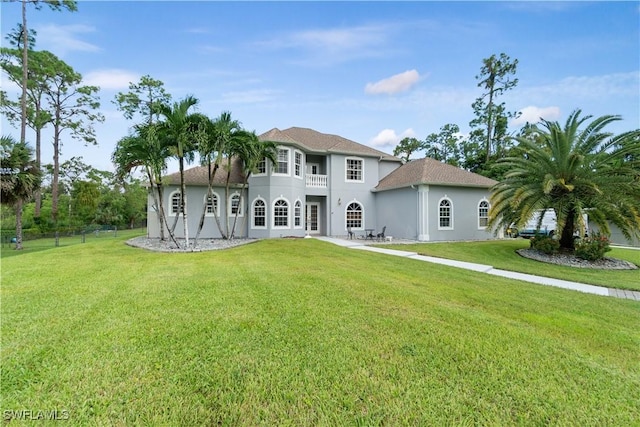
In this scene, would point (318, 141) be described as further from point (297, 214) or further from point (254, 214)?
point (254, 214)

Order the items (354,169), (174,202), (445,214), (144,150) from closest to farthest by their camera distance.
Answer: (144,150)
(445,214)
(174,202)
(354,169)

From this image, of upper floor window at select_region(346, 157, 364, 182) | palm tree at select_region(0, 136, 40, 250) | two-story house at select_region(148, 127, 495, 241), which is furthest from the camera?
upper floor window at select_region(346, 157, 364, 182)

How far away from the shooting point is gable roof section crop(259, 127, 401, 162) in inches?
699

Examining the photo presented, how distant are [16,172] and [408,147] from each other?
37.5 metres

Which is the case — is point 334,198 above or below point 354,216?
above

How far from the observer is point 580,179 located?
12258mm

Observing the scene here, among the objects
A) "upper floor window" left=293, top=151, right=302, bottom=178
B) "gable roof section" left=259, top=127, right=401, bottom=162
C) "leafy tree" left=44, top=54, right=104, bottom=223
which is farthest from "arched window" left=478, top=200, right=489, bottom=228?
"leafy tree" left=44, top=54, right=104, bottom=223

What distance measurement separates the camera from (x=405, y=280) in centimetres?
710

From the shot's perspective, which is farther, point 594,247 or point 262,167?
point 262,167

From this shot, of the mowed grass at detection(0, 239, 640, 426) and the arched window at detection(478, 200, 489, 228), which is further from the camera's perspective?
the arched window at detection(478, 200, 489, 228)

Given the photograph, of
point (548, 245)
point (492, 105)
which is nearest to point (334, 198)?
point (548, 245)

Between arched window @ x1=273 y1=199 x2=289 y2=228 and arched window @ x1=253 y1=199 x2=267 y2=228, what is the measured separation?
621mm

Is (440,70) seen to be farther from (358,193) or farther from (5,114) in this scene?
(5,114)

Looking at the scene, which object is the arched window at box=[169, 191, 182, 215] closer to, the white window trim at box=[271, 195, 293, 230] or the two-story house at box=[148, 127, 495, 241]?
the two-story house at box=[148, 127, 495, 241]
